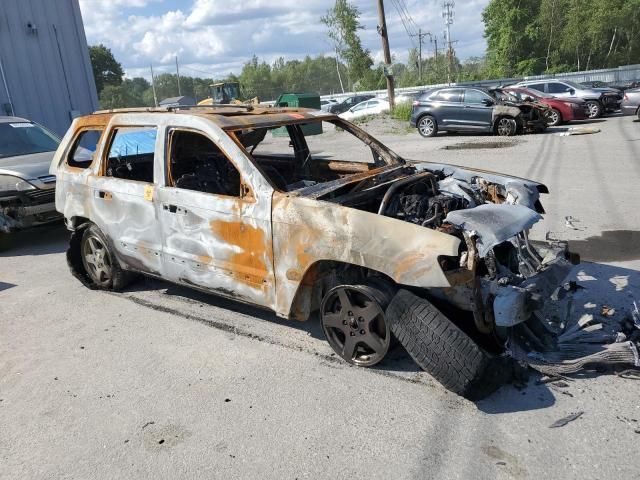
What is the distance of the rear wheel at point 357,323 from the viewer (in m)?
3.46

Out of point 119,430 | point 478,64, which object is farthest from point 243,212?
point 478,64

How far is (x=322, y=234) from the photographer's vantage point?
Result: 11.4 ft

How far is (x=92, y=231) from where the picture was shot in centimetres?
514

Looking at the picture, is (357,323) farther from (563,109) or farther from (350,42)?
(350,42)

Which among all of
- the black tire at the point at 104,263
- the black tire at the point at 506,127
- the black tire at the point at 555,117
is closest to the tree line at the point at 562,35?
the black tire at the point at 555,117

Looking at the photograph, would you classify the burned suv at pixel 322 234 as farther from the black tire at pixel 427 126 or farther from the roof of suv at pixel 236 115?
Answer: the black tire at pixel 427 126

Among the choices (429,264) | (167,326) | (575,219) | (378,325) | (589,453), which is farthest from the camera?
(575,219)

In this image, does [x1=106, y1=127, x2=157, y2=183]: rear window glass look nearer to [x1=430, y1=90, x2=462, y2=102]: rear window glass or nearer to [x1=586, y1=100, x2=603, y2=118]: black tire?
[x1=430, y1=90, x2=462, y2=102]: rear window glass

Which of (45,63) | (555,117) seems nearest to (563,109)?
(555,117)

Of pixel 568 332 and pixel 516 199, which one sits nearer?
pixel 568 332

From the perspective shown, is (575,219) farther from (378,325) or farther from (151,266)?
(151,266)

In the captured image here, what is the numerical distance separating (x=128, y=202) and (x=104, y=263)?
94 centimetres

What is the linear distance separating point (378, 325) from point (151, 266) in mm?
2153

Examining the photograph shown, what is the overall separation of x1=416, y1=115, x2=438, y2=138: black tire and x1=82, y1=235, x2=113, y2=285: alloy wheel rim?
14.1m
